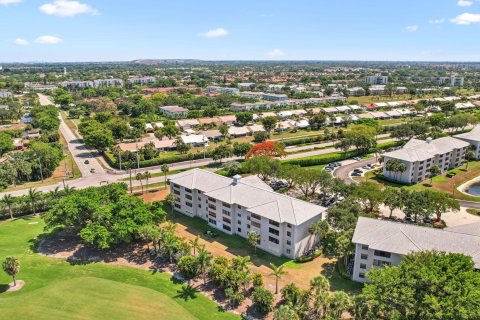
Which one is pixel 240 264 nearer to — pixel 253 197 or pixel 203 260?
pixel 203 260

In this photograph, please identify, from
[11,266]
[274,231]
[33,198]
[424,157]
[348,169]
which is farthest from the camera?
[348,169]

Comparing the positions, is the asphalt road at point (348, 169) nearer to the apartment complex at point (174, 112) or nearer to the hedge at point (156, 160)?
the hedge at point (156, 160)

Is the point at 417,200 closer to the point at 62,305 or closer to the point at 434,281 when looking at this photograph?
the point at 434,281

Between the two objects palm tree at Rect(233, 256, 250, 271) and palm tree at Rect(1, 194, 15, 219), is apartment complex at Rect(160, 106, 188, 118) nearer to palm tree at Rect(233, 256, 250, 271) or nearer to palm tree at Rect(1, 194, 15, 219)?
palm tree at Rect(1, 194, 15, 219)

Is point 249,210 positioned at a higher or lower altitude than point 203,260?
higher

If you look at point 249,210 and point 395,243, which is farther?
point 249,210

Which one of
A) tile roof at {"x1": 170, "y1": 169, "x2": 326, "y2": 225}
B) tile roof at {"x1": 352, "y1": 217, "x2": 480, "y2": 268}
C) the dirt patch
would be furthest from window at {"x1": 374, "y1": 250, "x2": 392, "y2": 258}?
the dirt patch

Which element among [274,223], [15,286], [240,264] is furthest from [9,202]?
[274,223]

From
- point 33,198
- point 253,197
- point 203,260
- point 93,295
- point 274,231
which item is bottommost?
point 93,295

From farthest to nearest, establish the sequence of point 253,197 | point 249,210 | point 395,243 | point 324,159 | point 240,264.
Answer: point 324,159 < point 253,197 < point 249,210 < point 240,264 < point 395,243

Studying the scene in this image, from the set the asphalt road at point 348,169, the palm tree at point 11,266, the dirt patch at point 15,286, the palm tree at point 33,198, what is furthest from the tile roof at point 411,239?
the palm tree at point 33,198
